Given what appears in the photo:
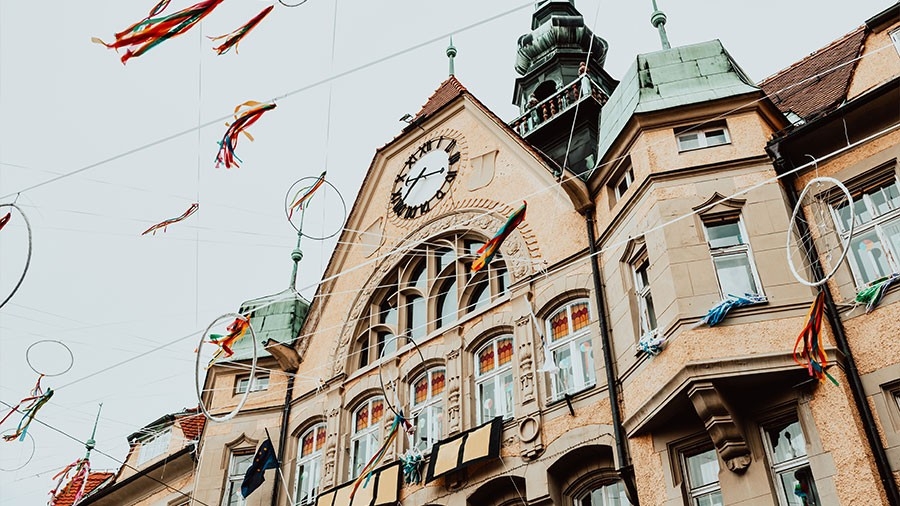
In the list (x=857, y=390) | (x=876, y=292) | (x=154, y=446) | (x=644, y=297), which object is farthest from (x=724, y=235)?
(x=154, y=446)

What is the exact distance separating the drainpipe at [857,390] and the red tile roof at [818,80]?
303 centimetres

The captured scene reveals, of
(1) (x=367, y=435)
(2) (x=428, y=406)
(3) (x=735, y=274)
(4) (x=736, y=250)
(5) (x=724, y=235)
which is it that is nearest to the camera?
(3) (x=735, y=274)

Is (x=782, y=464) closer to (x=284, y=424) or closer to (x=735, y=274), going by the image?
(x=735, y=274)

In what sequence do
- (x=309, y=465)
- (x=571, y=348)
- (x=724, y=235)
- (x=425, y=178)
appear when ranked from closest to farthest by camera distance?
(x=724, y=235), (x=571, y=348), (x=309, y=465), (x=425, y=178)

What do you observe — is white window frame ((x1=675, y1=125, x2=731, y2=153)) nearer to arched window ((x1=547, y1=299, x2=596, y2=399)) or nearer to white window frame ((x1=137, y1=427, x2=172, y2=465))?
arched window ((x1=547, y1=299, x2=596, y2=399))

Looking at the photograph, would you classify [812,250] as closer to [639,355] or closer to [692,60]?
[639,355]

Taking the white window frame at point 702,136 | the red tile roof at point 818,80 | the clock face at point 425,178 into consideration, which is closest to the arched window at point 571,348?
the white window frame at point 702,136

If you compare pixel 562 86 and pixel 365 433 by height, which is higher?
pixel 562 86

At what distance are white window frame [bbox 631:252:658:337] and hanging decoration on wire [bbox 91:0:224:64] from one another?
7.53 metres

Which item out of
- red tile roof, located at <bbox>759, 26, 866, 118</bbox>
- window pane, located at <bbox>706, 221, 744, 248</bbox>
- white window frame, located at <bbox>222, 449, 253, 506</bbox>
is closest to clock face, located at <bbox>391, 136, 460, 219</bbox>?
white window frame, located at <bbox>222, 449, 253, 506</bbox>

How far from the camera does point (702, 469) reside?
477 inches

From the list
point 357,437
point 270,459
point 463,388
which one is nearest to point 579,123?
point 463,388

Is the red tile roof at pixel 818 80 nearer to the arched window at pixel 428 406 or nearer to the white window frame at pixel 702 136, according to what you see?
the white window frame at pixel 702 136

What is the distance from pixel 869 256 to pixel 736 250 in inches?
70.9
